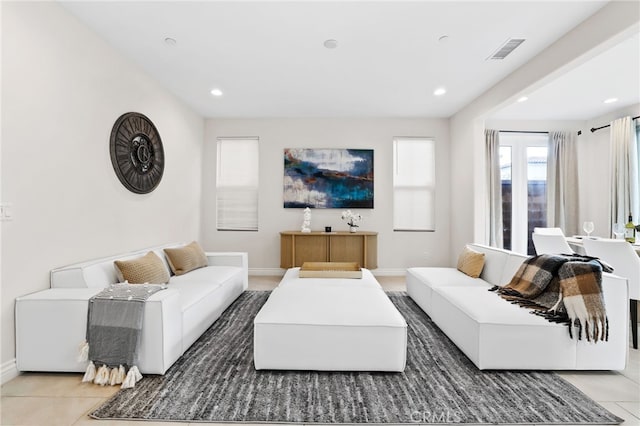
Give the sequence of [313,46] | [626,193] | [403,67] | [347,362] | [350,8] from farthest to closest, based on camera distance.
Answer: [626,193] < [403,67] < [313,46] < [350,8] < [347,362]

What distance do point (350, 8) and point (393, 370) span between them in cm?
275

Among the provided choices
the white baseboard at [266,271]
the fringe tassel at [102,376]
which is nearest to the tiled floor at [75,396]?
the fringe tassel at [102,376]

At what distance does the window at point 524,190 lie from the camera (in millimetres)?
5348

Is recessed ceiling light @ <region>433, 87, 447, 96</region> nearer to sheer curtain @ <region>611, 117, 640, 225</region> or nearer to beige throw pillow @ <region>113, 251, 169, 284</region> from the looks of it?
sheer curtain @ <region>611, 117, 640, 225</region>

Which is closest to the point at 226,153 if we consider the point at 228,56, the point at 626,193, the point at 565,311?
the point at 228,56

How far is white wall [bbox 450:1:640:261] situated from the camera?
2398 millimetres

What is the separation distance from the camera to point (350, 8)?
2.47 m

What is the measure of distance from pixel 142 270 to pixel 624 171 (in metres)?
6.50

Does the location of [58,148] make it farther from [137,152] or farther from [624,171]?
[624,171]

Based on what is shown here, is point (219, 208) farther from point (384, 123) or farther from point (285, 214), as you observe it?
point (384, 123)

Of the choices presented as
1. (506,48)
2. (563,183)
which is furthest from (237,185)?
(563,183)

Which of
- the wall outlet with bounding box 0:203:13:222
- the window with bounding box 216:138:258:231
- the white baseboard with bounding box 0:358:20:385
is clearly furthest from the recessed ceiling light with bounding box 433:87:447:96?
the white baseboard with bounding box 0:358:20:385

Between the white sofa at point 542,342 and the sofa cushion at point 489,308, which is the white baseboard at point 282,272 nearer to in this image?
the sofa cushion at point 489,308

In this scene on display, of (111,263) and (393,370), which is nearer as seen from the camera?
(393,370)
